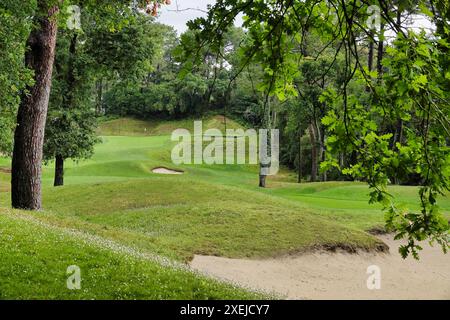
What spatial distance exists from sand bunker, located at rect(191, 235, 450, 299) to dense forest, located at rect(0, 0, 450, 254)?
2.16 metres

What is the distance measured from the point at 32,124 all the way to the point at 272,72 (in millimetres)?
13064

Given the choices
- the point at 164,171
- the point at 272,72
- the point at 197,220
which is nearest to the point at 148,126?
the point at 164,171

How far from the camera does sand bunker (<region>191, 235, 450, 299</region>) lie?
13.8 m

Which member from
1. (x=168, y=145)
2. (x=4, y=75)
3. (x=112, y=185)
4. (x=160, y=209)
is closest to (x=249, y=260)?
(x=160, y=209)

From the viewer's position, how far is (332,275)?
51.0ft

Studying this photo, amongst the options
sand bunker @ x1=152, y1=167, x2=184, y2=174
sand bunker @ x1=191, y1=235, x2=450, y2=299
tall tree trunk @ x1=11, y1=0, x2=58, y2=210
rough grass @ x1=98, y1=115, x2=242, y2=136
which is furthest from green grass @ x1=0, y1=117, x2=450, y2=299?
rough grass @ x1=98, y1=115, x2=242, y2=136

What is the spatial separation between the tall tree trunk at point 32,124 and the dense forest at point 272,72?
36 mm

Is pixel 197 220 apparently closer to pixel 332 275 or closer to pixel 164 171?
pixel 332 275

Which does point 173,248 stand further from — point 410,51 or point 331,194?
point 331,194

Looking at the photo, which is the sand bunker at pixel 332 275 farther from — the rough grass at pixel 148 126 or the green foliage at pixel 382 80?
the rough grass at pixel 148 126

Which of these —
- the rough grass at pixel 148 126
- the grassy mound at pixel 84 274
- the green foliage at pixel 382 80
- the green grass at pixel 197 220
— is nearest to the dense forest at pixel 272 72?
the green foliage at pixel 382 80

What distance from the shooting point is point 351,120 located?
587 centimetres
